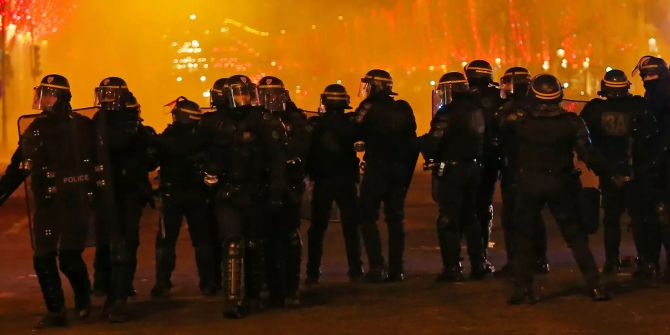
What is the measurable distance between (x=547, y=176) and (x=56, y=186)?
11.7 ft

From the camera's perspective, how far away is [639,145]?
10914mm

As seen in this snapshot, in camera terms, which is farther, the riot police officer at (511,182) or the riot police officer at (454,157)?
the riot police officer at (454,157)

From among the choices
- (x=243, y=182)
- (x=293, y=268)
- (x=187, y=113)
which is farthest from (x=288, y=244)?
(x=187, y=113)

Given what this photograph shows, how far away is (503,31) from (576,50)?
4.45 meters

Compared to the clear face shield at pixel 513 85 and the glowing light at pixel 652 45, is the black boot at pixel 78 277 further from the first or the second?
the glowing light at pixel 652 45

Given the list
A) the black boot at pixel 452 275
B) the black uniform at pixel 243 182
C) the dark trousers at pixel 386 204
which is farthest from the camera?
the dark trousers at pixel 386 204

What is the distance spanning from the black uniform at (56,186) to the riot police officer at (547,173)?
3.20m

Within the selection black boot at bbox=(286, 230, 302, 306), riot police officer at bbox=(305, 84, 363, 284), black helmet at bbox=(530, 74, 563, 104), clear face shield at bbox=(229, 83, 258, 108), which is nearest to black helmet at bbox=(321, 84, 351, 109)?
riot police officer at bbox=(305, 84, 363, 284)

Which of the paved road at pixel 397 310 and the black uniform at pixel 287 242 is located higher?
the black uniform at pixel 287 242

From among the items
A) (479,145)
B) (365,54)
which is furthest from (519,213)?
(365,54)

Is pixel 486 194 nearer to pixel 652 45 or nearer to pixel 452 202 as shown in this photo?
pixel 452 202

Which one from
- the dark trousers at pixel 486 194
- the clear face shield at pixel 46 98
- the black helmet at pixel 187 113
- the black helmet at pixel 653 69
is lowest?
the dark trousers at pixel 486 194

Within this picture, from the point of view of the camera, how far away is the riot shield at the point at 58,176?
8969mm

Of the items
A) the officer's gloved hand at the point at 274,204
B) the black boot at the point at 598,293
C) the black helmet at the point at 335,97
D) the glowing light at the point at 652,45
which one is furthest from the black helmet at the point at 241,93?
the glowing light at the point at 652,45
